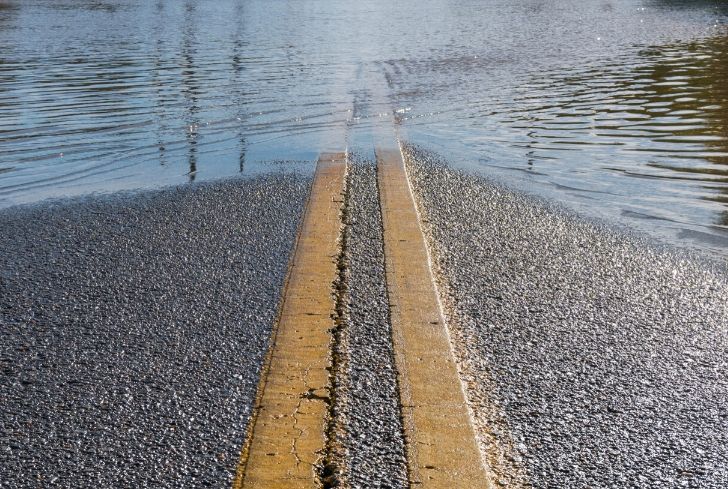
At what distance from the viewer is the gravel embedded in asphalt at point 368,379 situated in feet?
8.48

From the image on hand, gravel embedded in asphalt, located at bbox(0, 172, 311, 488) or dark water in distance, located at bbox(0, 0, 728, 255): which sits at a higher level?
dark water in distance, located at bbox(0, 0, 728, 255)

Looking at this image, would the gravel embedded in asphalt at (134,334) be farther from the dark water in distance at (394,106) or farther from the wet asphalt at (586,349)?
the dark water in distance at (394,106)

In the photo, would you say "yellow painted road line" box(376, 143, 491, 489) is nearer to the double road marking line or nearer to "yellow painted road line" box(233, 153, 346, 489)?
the double road marking line

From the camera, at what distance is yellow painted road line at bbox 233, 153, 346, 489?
259cm

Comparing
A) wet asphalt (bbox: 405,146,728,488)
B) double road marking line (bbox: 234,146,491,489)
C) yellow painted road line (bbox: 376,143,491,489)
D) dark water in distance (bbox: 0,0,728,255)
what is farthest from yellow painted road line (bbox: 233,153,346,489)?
dark water in distance (bbox: 0,0,728,255)

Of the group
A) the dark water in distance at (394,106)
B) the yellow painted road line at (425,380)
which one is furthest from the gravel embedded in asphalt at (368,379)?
the dark water in distance at (394,106)

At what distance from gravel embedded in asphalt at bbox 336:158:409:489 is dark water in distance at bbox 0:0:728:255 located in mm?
1758

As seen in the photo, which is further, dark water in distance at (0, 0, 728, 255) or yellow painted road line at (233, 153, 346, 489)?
dark water in distance at (0, 0, 728, 255)

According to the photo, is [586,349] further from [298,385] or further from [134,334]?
[134,334]

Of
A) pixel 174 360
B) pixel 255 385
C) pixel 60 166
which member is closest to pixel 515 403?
pixel 255 385

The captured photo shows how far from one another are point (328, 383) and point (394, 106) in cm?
749

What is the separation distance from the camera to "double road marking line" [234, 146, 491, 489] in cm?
259

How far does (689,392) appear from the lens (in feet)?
10.00

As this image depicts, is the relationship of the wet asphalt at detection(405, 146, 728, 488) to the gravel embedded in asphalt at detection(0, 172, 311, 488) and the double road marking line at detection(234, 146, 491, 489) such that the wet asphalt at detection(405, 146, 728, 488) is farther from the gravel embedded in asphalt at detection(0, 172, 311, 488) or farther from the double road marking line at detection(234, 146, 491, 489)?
the gravel embedded in asphalt at detection(0, 172, 311, 488)
